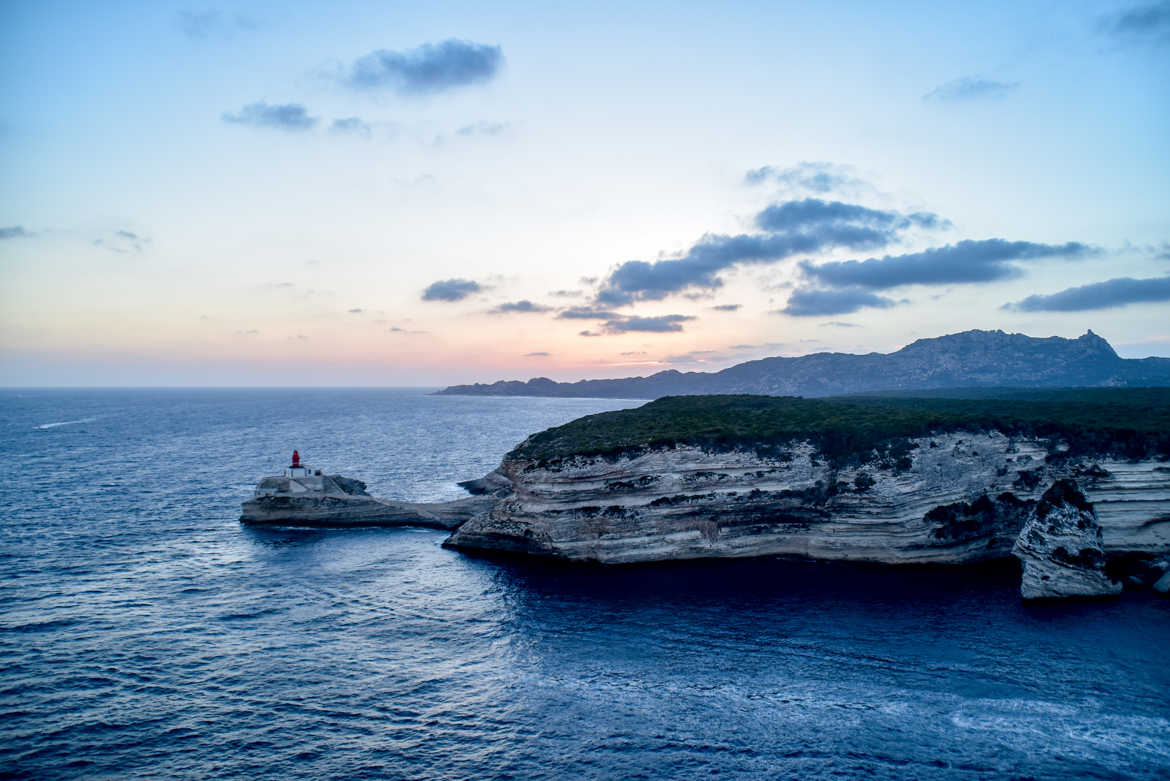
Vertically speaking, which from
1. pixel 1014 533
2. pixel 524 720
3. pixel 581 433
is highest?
pixel 581 433

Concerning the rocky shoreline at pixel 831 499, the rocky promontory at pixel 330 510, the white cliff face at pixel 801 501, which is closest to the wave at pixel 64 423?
the rocky promontory at pixel 330 510

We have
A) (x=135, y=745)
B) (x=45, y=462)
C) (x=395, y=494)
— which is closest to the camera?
(x=135, y=745)

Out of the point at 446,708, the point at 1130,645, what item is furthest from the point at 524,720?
the point at 1130,645

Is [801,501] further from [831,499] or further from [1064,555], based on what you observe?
[1064,555]

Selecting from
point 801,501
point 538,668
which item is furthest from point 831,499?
point 538,668

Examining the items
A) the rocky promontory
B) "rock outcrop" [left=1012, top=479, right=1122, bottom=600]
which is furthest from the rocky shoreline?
the rocky promontory

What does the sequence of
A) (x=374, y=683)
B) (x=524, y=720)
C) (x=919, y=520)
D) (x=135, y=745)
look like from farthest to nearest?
1. (x=919, y=520)
2. (x=374, y=683)
3. (x=524, y=720)
4. (x=135, y=745)

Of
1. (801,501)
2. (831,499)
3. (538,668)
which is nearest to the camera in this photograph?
(538,668)

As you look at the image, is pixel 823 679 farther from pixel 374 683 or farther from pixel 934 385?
pixel 934 385
